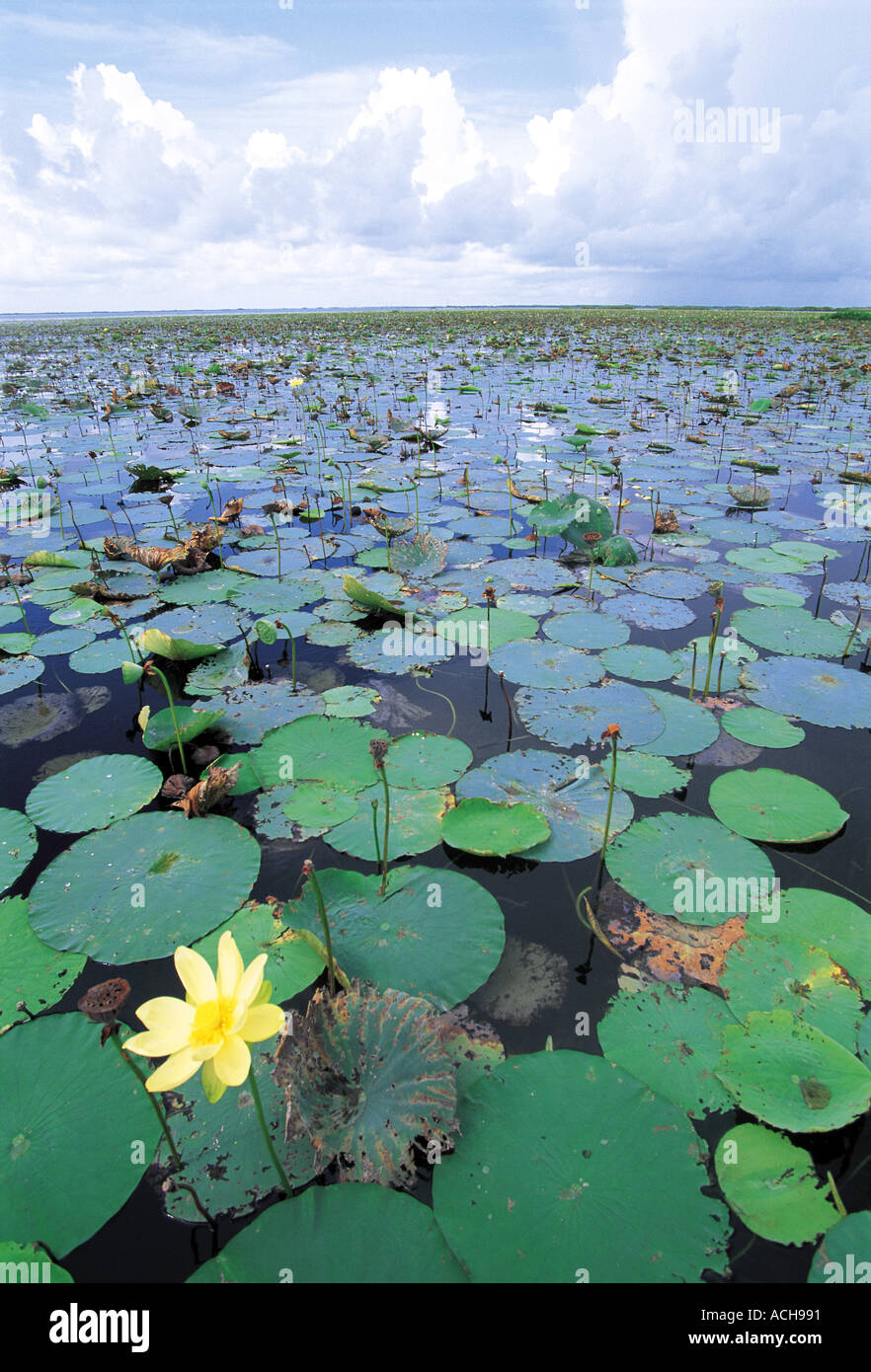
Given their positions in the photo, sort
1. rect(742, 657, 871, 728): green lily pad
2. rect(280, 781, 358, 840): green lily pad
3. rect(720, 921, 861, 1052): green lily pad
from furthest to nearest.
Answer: rect(742, 657, 871, 728): green lily pad, rect(280, 781, 358, 840): green lily pad, rect(720, 921, 861, 1052): green lily pad

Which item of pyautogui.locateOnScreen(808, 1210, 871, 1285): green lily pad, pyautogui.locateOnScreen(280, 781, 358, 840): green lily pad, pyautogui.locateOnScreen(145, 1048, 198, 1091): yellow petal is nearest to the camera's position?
pyautogui.locateOnScreen(145, 1048, 198, 1091): yellow petal

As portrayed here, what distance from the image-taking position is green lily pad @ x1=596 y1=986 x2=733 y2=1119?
154cm

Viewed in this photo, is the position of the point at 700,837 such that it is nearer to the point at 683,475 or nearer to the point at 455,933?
the point at 455,933

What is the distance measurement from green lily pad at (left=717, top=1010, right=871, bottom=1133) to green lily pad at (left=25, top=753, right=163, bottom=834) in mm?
2163

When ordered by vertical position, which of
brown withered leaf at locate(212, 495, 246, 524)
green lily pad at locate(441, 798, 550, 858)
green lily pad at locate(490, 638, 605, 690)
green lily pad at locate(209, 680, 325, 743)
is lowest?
green lily pad at locate(441, 798, 550, 858)

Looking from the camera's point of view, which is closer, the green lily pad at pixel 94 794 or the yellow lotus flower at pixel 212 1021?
the yellow lotus flower at pixel 212 1021

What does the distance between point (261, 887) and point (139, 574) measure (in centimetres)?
331

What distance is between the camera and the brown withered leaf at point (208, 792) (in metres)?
2.36

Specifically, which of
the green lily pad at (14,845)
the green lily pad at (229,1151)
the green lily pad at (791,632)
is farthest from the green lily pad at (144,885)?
the green lily pad at (791,632)

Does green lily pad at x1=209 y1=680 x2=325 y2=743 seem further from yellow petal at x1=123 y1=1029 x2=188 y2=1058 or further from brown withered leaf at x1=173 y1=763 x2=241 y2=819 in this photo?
yellow petal at x1=123 y1=1029 x2=188 y2=1058

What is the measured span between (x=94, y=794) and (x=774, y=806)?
104 inches

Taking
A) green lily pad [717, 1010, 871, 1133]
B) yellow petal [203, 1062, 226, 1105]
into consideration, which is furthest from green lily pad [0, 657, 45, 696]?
green lily pad [717, 1010, 871, 1133]

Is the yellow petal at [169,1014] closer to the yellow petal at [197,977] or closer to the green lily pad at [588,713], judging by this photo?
the yellow petal at [197,977]

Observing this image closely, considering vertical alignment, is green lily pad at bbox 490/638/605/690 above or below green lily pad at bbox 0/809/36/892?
above
